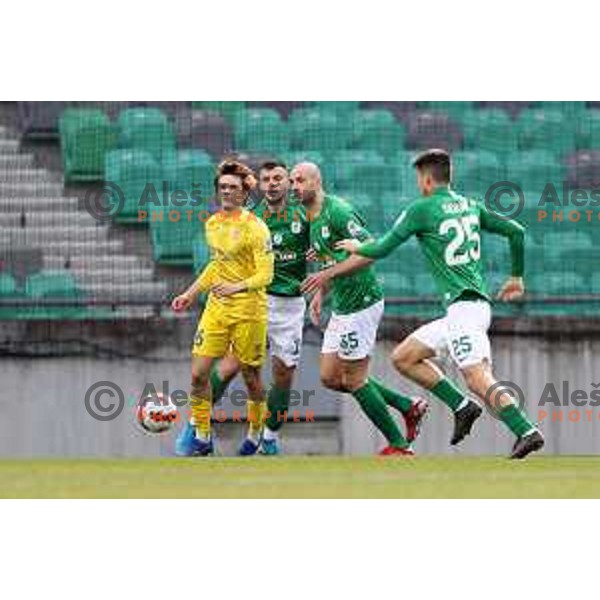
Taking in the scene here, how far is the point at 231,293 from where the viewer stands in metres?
13.3

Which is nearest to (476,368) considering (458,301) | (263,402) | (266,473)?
(458,301)

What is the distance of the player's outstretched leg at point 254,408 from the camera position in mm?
13508

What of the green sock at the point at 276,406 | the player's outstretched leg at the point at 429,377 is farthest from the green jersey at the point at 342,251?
the green sock at the point at 276,406

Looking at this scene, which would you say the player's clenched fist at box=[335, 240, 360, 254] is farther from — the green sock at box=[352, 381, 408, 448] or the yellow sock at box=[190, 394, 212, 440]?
the yellow sock at box=[190, 394, 212, 440]

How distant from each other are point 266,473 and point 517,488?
1.88m

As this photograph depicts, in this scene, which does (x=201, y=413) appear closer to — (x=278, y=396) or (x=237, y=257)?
(x=278, y=396)

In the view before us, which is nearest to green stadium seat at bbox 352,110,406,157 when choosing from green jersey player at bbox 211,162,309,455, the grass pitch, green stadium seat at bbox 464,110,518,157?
green stadium seat at bbox 464,110,518,157

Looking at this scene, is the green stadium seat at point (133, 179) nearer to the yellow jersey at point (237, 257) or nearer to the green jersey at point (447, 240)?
the yellow jersey at point (237, 257)

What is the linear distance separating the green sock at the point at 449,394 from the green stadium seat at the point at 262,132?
13.9 ft

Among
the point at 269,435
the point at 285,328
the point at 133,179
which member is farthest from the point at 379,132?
the point at 269,435

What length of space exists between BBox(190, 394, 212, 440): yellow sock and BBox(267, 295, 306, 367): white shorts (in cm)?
69

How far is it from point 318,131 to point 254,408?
323 cm

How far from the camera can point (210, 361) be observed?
43.8 ft

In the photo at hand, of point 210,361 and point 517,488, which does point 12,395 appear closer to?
point 210,361
